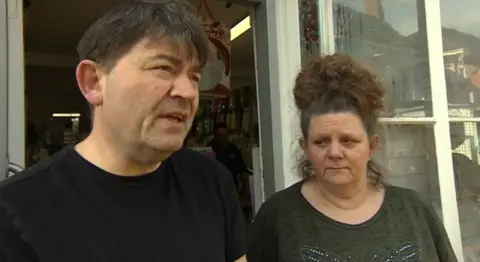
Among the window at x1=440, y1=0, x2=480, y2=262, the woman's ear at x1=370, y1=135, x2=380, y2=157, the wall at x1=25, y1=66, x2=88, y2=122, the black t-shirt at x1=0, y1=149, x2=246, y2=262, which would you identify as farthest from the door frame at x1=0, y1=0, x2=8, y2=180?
the wall at x1=25, y1=66, x2=88, y2=122

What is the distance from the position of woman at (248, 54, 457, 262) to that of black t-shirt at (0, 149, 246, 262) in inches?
12.0

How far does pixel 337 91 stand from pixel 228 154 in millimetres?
2547

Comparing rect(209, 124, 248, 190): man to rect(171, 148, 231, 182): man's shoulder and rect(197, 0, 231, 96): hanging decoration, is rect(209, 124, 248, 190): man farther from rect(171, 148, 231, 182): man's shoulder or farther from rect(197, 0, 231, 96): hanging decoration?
rect(171, 148, 231, 182): man's shoulder

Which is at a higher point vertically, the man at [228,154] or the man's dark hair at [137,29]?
the man's dark hair at [137,29]

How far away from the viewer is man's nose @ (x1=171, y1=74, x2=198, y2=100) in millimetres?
886

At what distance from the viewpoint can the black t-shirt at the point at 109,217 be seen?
83cm

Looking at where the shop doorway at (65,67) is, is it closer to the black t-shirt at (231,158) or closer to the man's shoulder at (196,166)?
the black t-shirt at (231,158)

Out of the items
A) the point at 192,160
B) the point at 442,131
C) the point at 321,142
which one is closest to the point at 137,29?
the point at 192,160

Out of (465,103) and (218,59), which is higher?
(218,59)

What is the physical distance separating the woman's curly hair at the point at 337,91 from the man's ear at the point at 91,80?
63 centimetres

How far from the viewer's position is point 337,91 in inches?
52.9

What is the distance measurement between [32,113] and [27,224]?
8.31 meters

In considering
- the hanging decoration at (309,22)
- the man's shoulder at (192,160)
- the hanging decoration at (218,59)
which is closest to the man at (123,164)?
the man's shoulder at (192,160)

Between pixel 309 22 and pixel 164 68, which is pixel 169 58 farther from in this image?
pixel 309 22
